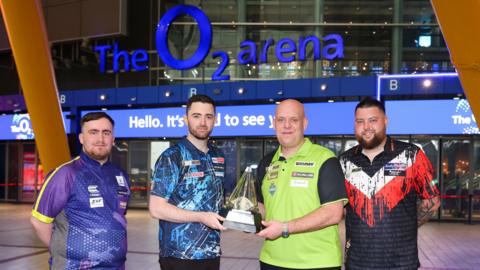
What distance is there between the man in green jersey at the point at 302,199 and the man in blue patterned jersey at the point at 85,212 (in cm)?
103

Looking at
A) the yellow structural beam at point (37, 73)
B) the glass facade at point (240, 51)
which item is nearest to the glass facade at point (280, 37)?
the glass facade at point (240, 51)

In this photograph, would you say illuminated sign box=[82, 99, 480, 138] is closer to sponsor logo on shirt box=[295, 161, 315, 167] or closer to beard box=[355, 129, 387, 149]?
beard box=[355, 129, 387, 149]

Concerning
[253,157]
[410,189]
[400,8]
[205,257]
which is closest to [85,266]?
[205,257]

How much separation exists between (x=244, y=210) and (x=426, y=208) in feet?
5.03

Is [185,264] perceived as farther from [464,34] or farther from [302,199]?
[464,34]

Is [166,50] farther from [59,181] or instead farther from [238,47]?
[59,181]

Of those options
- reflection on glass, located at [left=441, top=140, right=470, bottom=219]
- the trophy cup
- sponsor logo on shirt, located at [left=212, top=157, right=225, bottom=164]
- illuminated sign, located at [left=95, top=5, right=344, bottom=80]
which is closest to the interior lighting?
reflection on glass, located at [left=441, top=140, right=470, bottom=219]

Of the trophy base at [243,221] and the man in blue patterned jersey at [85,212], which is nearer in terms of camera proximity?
the trophy base at [243,221]

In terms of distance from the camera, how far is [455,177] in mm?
14836

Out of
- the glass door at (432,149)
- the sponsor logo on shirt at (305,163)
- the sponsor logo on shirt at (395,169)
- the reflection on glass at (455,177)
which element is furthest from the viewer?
the glass door at (432,149)

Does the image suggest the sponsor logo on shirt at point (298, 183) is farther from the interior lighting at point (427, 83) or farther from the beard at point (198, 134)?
the interior lighting at point (427, 83)

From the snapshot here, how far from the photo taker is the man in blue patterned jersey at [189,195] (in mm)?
3180

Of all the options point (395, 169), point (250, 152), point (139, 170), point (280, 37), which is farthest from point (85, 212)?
point (280, 37)

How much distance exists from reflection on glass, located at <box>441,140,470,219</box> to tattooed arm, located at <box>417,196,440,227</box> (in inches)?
478
